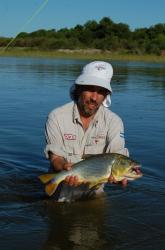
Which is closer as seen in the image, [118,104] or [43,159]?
[43,159]

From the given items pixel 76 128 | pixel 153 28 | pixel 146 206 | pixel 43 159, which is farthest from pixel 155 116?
pixel 153 28

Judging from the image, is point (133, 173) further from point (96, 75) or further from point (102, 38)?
point (102, 38)

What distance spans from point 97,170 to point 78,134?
775 mm

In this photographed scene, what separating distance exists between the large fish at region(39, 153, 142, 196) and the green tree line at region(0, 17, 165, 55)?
64.0 m

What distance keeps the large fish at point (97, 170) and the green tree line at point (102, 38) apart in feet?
210

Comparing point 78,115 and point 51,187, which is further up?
point 78,115

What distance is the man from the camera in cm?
607

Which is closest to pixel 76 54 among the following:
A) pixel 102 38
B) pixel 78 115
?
pixel 102 38

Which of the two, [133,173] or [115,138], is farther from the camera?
[115,138]

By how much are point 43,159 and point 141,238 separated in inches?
165

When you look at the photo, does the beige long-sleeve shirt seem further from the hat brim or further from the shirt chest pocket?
the hat brim

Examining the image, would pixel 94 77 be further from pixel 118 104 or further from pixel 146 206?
pixel 118 104

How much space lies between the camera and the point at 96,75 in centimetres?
603

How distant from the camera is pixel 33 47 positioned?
80625 mm
